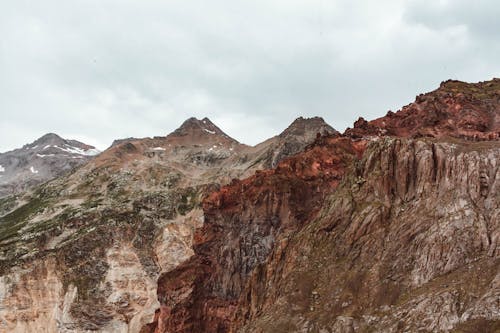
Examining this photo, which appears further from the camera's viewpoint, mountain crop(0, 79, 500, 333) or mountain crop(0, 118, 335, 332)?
mountain crop(0, 118, 335, 332)

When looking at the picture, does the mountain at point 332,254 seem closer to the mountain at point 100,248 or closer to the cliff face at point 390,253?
the cliff face at point 390,253

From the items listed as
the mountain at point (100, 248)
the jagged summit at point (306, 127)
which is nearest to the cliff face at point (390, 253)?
the mountain at point (100, 248)

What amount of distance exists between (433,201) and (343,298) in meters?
10.0

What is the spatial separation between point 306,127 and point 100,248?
9341 cm

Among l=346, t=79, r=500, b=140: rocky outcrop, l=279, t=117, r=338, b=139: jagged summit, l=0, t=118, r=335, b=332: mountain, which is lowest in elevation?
l=0, t=118, r=335, b=332: mountain

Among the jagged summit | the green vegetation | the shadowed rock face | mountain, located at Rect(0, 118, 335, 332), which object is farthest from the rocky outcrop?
the green vegetation

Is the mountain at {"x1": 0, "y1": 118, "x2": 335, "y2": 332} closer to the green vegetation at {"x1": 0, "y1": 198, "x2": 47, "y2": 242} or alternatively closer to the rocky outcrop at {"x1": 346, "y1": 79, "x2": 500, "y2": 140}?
the green vegetation at {"x1": 0, "y1": 198, "x2": 47, "y2": 242}

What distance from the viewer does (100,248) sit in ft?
408

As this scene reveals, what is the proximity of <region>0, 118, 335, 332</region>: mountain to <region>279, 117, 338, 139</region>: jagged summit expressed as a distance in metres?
0.68

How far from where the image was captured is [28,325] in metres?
109

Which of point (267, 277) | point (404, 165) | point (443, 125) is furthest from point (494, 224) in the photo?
point (443, 125)

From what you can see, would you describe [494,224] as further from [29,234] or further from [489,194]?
[29,234]

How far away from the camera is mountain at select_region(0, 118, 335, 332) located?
356ft

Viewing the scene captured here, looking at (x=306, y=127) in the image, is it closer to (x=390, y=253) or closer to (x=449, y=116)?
(x=449, y=116)
